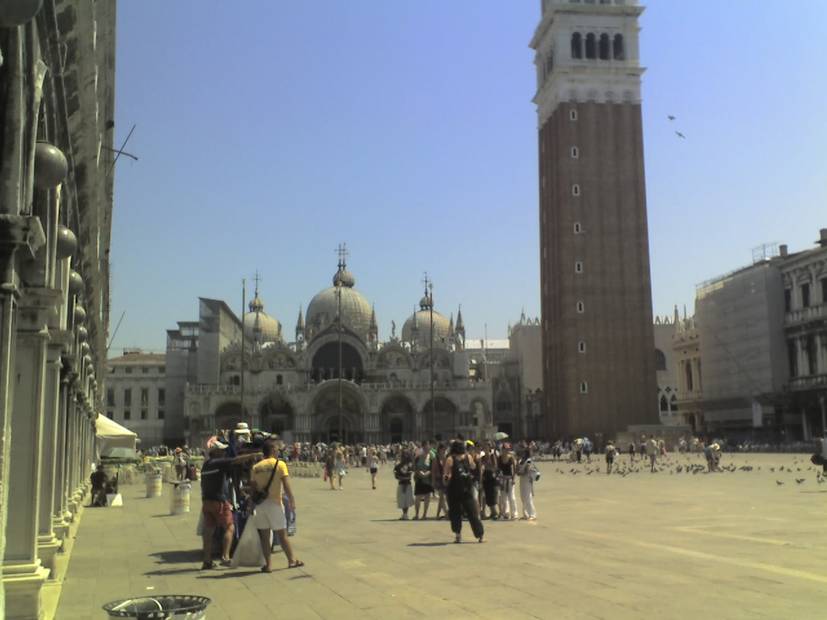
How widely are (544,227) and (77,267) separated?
158ft

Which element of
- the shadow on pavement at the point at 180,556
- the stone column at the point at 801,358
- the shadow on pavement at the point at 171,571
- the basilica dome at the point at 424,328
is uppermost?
the basilica dome at the point at 424,328

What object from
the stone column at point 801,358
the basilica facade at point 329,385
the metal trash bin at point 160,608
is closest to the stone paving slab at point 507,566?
the metal trash bin at point 160,608

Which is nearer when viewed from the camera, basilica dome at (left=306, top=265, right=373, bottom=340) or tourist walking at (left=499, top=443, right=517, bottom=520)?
tourist walking at (left=499, top=443, right=517, bottom=520)

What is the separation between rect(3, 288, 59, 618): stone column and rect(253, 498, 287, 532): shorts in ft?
7.90

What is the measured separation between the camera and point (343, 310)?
71250mm

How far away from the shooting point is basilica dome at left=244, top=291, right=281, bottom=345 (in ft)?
248

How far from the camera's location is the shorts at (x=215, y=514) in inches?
368

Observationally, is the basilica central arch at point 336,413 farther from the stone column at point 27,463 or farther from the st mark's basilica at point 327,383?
the stone column at point 27,463

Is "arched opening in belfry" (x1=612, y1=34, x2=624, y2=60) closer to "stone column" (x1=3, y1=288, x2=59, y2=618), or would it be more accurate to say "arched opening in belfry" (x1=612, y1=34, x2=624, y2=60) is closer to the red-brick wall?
the red-brick wall

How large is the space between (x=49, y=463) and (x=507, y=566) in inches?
181

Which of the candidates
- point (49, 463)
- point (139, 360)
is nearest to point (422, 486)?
point (49, 463)

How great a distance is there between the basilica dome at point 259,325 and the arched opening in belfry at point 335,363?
32.2 feet

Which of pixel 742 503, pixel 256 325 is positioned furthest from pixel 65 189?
pixel 256 325

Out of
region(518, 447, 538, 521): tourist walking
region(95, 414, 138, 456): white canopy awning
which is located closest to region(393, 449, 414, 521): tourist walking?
region(518, 447, 538, 521): tourist walking
